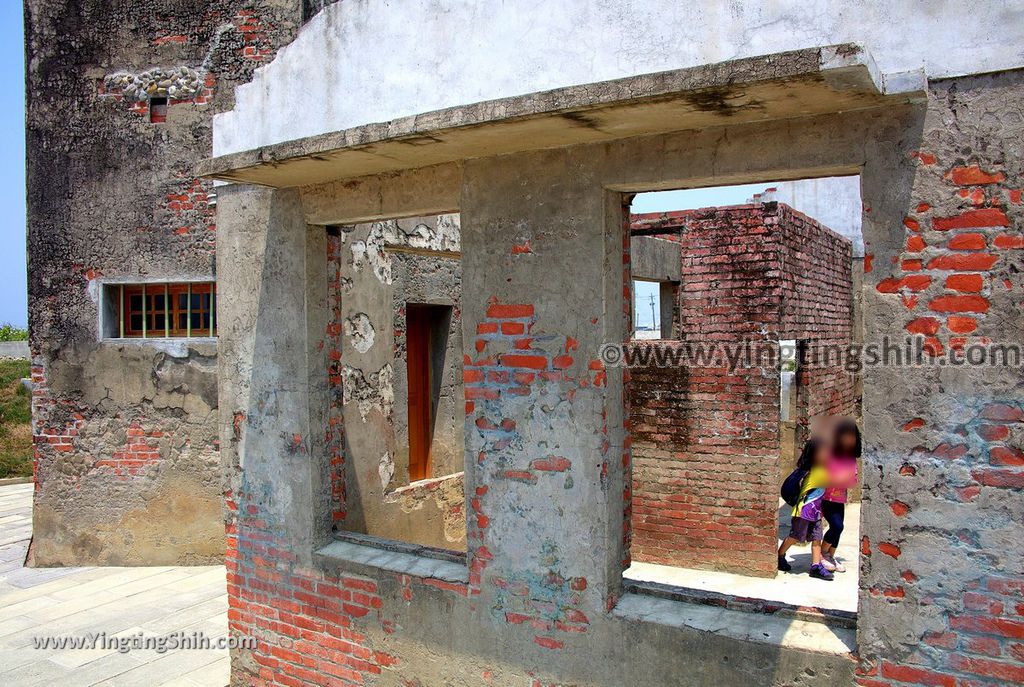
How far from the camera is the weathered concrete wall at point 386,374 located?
20.9ft

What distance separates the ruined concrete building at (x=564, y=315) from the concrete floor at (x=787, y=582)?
249 cm

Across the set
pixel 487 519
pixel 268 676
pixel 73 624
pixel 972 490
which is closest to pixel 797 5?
pixel 972 490

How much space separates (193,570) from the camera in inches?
314

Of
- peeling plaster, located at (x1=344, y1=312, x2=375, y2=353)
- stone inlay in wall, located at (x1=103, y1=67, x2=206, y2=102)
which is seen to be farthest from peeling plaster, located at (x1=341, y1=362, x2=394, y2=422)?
stone inlay in wall, located at (x1=103, y1=67, x2=206, y2=102)

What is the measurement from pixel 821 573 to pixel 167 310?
722 centimetres

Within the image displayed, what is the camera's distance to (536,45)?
369cm

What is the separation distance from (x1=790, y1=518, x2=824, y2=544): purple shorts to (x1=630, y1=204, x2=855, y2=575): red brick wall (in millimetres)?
337

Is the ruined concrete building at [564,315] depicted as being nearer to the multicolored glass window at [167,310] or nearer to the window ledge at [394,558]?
the window ledge at [394,558]

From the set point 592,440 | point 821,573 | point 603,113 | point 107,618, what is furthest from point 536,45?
point 107,618

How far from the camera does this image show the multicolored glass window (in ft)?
26.9

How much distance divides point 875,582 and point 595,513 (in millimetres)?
1247

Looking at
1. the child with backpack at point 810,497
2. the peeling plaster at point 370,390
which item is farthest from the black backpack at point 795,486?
the peeling plaster at point 370,390

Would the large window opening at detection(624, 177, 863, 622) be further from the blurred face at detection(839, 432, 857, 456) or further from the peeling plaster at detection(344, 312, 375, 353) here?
the peeling plaster at detection(344, 312, 375, 353)

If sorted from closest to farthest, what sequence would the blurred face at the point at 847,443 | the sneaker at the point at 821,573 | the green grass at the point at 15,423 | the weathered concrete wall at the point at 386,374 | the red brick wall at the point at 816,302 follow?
1. the weathered concrete wall at the point at 386,374
2. the blurred face at the point at 847,443
3. the sneaker at the point at 821,573
4. the red brick wall at the point at 816,302
5. the green grass at the point at 15,423
